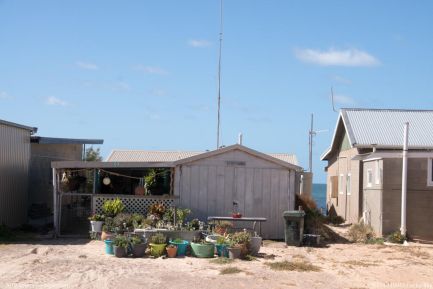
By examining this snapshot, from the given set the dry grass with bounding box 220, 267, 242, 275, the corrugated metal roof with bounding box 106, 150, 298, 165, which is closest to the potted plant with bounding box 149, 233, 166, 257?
the dry grass with bounding box 220, 267, 242, 275

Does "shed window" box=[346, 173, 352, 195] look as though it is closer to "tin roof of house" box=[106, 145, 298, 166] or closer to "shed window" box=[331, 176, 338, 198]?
"shed window" box=[331, 176, 338, 198]

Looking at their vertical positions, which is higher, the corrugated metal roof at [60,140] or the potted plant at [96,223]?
the corrugated metal roof at [60,140]

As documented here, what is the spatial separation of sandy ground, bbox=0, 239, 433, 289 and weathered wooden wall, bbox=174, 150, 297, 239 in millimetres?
2499

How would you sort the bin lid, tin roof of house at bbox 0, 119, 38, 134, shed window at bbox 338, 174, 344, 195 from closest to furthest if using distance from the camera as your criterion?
the bin lid → tin roof of house at bbox 0, 119, 38, 134 → shed window at bbox 338, 174, 344, 195

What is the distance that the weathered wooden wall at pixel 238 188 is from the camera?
62.5 ft

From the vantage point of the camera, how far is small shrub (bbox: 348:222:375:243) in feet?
63.7

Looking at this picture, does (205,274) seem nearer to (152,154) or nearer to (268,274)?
(268,274)

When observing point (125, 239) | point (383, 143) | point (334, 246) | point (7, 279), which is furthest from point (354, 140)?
point (7, 279)

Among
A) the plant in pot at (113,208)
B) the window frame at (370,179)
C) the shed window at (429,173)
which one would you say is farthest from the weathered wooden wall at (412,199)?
the plant in pot at (113,208)

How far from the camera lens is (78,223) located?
74.0ft

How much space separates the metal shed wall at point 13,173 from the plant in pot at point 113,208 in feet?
12.1

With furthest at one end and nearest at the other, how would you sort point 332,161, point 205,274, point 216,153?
point 332,161, point 216,153, point 205,274

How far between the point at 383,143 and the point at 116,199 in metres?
10.6

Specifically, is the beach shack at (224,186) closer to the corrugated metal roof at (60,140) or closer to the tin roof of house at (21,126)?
the tin roof of house at (21,126)
